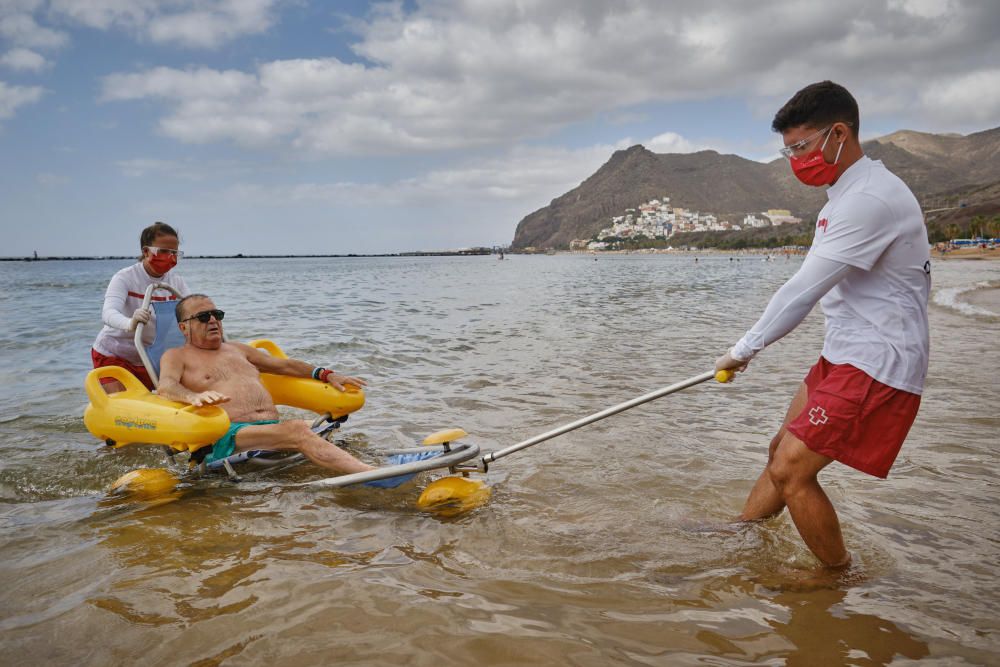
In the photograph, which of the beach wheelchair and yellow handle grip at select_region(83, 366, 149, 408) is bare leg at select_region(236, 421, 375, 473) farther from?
yellow handle grip at select_region(83, 366, 149, 408)

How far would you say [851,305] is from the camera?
3104mm

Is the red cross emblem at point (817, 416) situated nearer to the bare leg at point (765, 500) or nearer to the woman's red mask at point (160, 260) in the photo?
the bare leg at point (765, 500)

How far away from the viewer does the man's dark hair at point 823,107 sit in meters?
3.19

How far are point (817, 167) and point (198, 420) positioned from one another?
484cm

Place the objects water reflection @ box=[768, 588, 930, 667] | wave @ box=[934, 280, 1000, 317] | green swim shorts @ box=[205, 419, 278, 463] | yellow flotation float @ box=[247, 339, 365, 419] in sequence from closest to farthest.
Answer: water reflection @ box=[768, 588, 930, 667]
green swim shorts @ box=[205, 419, 278, 463]
yellow flotation float @ box=[247, 339, 365, 419]
wave @ box=[934, 280, 1000, 317]

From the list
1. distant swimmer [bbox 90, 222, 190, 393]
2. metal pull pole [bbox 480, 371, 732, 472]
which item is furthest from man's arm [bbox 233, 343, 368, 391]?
metal pull pole [bbox 480, 371, 732, 472]

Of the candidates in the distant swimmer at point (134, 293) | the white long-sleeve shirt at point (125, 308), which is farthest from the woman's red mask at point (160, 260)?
the white long-sleeve shirt at point (125, 308)

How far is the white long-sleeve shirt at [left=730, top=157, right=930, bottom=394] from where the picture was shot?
2.91 metres

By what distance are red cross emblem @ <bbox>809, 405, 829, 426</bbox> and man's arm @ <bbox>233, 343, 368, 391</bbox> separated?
443cm

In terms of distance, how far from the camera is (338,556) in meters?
3.89

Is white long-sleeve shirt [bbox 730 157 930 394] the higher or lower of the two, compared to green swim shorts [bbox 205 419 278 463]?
higher

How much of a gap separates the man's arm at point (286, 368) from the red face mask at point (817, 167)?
4.56 metres

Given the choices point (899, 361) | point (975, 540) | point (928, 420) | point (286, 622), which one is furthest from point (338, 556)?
point (928, 420)

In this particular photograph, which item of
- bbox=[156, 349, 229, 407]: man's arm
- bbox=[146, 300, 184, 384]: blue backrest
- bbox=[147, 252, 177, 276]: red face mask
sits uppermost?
bbox=[147, 252, 177, 276]: red face mask
